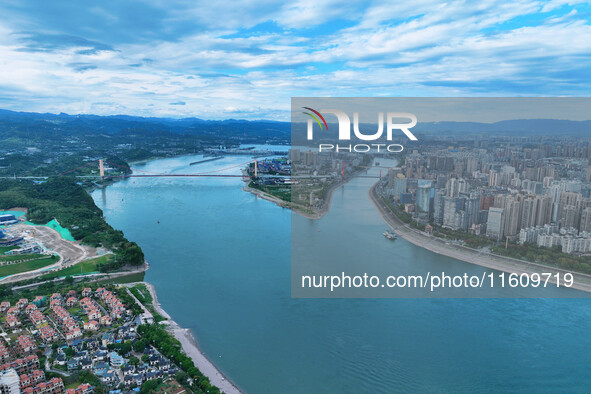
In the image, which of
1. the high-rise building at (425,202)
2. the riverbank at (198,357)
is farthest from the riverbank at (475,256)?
the riverbank at (198,357)

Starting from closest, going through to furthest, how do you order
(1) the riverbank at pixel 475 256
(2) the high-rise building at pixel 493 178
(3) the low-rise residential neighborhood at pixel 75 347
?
(3) the low-rise residential neighborhood at pixel 75 347
(1) the riverbank at pixel 475 256
(2) the high-rise building at pixel 493 178

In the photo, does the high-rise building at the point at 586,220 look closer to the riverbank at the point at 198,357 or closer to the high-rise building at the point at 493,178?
the high-rise building at the point at 493,178

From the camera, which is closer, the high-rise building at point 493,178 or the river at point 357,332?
the river at point 357,332

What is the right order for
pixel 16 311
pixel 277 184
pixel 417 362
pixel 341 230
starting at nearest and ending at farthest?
pixel 417 362 → pixel 16 311 → pixel 341 230 → pixel 277 184

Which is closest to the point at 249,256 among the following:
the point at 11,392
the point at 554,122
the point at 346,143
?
the point at 346,143

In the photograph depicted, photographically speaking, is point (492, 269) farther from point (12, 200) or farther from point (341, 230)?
point (12, 200)

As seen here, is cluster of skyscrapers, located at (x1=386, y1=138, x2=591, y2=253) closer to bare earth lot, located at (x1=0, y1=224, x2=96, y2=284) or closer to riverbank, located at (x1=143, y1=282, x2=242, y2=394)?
riverbank, located at (x1=143, y1=282, x2=242, y2=394)
